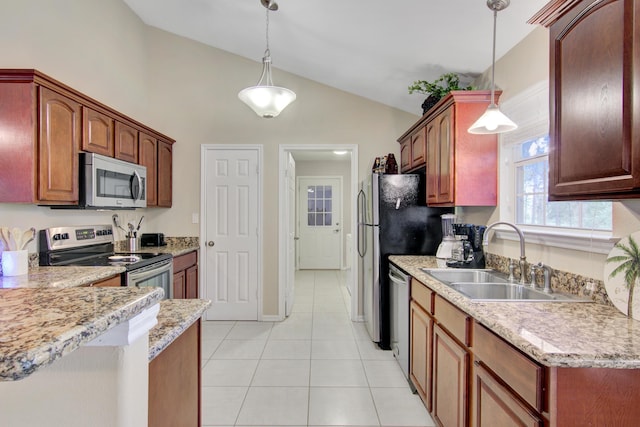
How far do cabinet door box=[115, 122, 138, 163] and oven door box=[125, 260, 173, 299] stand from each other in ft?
3.29

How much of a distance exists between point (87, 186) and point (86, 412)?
7.40ft

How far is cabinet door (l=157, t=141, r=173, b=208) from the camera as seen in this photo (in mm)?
3594

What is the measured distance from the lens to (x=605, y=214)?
158 cm

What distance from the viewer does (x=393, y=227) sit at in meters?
3.06

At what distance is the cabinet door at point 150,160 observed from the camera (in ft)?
10.7

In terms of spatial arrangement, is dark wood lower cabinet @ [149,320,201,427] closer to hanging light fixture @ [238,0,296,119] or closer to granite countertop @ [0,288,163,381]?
granite countertop @ [0,288,163,381]

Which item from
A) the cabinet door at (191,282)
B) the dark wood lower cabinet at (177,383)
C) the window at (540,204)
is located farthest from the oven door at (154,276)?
the window at (540,204)

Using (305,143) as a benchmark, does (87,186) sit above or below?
below

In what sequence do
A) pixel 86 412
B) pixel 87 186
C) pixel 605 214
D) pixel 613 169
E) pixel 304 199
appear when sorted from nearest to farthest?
1. pixel 86 412
2. pixel 613 169
3. pixel 605 214
4. pixel 87 186
5. pixel 304 199

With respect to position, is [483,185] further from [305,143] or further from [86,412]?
[86,412]

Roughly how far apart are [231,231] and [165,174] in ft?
3.15

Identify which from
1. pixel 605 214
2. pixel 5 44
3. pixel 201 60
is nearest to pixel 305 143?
pixel 201 60

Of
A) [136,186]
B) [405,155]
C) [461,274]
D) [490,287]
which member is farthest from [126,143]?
[490,287]

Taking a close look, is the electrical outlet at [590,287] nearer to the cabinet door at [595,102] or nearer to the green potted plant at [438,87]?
the cabinet door at [595,102]
